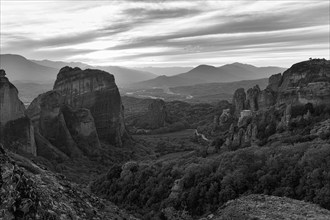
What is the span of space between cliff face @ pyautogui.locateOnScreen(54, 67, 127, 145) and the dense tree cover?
6795 cm

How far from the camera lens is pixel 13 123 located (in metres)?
76.7

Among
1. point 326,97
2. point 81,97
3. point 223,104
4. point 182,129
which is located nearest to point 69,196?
point 326,97

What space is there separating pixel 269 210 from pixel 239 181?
34.0 feet

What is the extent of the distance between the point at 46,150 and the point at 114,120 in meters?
34.5

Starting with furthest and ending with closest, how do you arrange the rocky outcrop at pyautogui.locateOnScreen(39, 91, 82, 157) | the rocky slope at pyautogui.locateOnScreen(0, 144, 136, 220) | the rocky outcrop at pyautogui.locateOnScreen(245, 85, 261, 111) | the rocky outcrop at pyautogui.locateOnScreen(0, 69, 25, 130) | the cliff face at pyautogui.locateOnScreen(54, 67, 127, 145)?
the cliff face at pyautogui.locateOnScreen(54, 67, 127, 145) < the rocky outcrop at pyautogui.locateOnScreen(245, 85, 261, 111) < the rocky outcrop at pyautogui.locateOnScreen(39, 91, 82, 157) < the rocky outcrop at pyautogui.locateOnScreen(0, 69, 25, 130) < the rocky slope at pyautogui.locateOnScreen(0, 144, 136, 220)

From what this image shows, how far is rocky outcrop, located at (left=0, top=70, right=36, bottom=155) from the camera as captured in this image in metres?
74.4

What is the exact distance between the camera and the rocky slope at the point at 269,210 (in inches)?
717

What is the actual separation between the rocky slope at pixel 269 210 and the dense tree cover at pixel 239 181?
7.80 feet

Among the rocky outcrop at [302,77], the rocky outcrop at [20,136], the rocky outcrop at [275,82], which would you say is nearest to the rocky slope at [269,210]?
the rocky outcrop at [302,77]

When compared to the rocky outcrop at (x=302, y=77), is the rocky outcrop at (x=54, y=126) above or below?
below

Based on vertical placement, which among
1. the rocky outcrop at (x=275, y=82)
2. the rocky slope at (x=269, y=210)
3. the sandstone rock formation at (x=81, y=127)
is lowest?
the sandstone rock formation at (x=81, y=127)

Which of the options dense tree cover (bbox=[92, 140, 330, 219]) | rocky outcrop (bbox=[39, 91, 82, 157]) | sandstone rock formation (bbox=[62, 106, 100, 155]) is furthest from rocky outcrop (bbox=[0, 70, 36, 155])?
dense tree cover (bbox=[92, 140, 330, 219])

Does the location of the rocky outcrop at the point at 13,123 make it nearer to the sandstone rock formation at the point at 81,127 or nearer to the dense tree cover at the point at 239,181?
the sandstone rock formation at the point at 81,127

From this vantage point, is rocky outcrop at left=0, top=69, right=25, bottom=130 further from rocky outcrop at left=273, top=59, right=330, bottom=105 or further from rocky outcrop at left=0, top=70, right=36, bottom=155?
rocky outcrop at left=273, top=59, right=330, bottom=105
